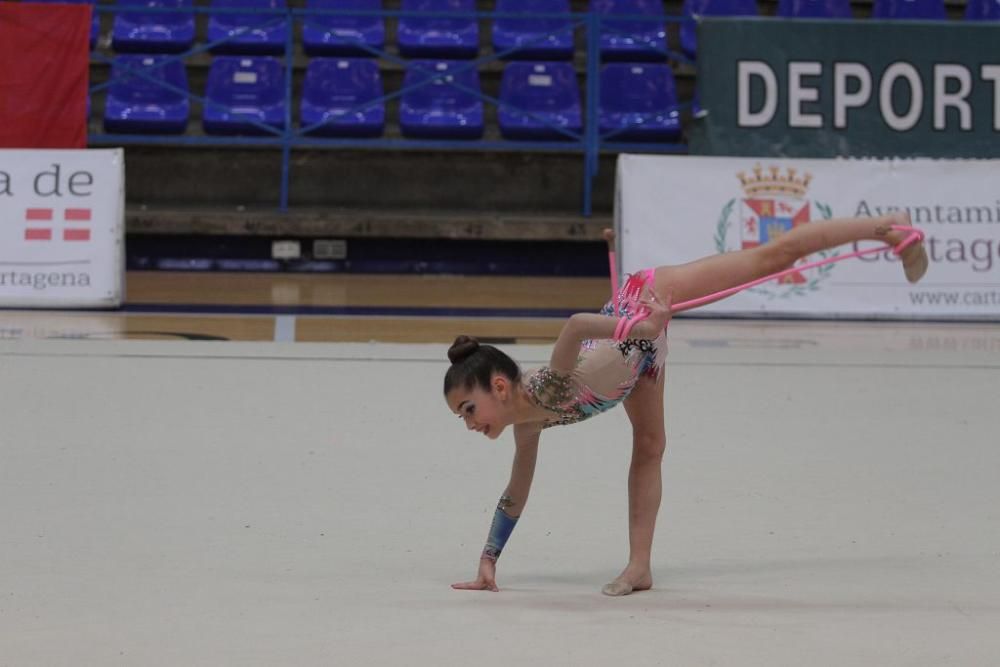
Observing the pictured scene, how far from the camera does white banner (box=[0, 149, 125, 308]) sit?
833cm

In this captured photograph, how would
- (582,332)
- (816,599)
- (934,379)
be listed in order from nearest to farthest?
1. (582,332)
2. (816,599)
3. (934,379)

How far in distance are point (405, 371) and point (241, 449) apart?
1.65 meters

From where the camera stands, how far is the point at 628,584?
3092mm

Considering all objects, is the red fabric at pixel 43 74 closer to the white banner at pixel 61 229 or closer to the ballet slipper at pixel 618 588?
the white banner at pixel 61 229

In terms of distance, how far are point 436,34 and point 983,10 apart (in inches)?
189

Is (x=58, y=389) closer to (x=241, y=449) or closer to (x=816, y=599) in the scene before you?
(x=241, y=449)

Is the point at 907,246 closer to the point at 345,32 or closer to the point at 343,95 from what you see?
the point at 343,95

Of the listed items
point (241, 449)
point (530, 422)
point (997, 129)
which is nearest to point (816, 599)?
point (530, 422)

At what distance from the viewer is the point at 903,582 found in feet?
10.3

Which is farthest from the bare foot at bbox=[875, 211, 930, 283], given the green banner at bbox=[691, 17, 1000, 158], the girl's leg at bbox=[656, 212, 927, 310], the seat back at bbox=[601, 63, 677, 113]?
the seat back at bbox=[601, 63, 677, 113]

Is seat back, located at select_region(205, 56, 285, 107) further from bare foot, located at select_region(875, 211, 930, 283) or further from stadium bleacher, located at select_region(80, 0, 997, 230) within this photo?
bare foot, located at select_region(875, 211, 930, 283)

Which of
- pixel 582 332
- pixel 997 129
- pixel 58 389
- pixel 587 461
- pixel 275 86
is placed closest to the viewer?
pixel 582 332

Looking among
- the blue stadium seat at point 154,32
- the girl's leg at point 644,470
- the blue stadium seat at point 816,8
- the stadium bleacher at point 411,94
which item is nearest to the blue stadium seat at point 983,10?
the stadium bleacher at point 411,94

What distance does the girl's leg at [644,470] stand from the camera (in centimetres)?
320
